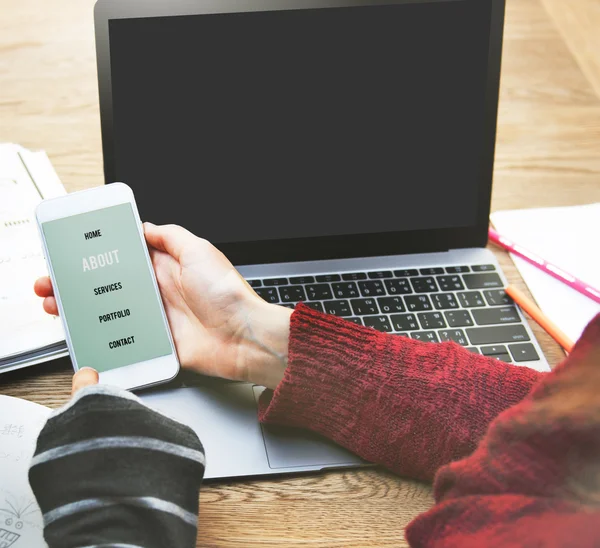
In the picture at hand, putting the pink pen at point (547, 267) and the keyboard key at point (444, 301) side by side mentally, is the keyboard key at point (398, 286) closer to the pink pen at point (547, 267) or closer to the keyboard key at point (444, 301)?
the keyboard key at point (444, 301)

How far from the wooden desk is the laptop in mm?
101

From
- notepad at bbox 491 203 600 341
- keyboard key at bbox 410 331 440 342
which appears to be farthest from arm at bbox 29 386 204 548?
notepad at bbox 491 203 600 341

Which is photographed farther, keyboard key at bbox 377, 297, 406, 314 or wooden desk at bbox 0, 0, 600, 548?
keyboard key at bbox 377, 297, 406, 314

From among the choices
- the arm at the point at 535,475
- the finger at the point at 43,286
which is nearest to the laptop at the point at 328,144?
the finger at the point at 43,286

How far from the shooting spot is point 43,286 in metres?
0.66

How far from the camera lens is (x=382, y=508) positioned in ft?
1.94

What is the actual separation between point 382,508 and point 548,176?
49cm

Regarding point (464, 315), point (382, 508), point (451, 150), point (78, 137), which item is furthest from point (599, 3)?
point (382, 508)

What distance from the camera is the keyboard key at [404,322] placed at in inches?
28.0

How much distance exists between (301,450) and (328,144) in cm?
30

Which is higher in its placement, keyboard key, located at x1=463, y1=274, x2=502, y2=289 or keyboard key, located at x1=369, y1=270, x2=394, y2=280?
keyboard key, located at x1=369, y1=270, x2=394, y2=280

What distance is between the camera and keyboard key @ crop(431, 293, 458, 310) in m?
0.73

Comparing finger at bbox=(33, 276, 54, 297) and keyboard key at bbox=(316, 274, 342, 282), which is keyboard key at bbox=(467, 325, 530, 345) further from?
finger at bbox=(33, 276, 54, 297)

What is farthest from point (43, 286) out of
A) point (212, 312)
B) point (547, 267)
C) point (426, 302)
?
point (547, 267)
